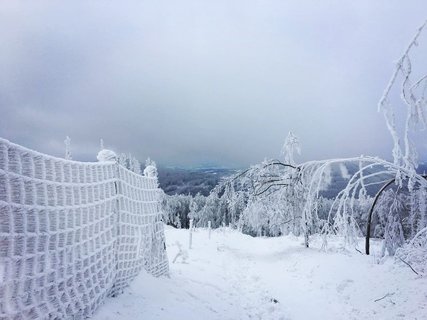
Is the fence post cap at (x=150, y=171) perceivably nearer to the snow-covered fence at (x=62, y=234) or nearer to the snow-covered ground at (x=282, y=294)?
the snow-covered fence at (x=62, y=234)

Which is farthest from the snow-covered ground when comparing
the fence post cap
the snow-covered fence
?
the fence post cap

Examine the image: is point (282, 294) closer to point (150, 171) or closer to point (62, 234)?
point (150, 171)

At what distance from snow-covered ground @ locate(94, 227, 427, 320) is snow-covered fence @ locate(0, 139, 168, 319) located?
50 centimetres

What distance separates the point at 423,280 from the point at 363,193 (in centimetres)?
279

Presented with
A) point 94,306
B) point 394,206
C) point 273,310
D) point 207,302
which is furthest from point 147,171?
point 394,206

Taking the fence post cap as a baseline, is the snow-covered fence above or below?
below

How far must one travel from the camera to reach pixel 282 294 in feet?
34.0

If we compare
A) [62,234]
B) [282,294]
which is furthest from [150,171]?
[62,234]

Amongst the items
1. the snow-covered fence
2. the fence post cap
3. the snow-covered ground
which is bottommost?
the snow-covered ground

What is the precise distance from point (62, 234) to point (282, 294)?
7417 mm

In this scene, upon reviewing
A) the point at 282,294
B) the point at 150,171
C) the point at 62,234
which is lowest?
the point at 282,294

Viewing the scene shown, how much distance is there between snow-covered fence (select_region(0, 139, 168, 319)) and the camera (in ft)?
10.7

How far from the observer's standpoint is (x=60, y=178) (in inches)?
169

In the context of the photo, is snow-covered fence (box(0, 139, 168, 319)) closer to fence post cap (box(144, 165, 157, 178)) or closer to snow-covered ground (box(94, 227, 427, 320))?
snow-covered ground (box(94, 227, 427, 320))
